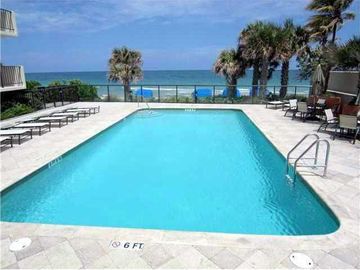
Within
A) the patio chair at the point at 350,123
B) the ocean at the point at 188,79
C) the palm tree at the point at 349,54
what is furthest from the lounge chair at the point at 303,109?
the ocean at the point at 188,79

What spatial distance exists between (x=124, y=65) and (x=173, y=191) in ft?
55.0

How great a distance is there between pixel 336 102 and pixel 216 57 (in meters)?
11.5

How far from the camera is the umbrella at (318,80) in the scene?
12070mm

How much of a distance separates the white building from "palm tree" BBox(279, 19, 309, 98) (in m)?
13.6

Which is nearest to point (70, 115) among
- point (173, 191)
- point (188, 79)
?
point (173, 191)

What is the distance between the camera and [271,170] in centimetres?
668

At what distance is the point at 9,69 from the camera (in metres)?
13.1

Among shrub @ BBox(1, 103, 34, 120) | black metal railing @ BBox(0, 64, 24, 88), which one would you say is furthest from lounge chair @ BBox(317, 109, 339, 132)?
black metal railing @ BBox(0, 64, 24, 88)

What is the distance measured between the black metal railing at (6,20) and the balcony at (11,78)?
72.9 inches

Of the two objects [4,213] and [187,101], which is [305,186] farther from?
[187,101]

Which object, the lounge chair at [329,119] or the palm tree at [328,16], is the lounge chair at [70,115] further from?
the palm tree at [328,16]

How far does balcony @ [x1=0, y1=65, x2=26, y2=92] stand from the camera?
12766 mm

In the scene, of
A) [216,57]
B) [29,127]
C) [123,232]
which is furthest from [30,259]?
[216,57]

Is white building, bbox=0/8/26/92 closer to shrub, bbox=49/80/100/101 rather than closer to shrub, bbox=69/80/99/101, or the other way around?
shrub, bbox=49/80/100/101
